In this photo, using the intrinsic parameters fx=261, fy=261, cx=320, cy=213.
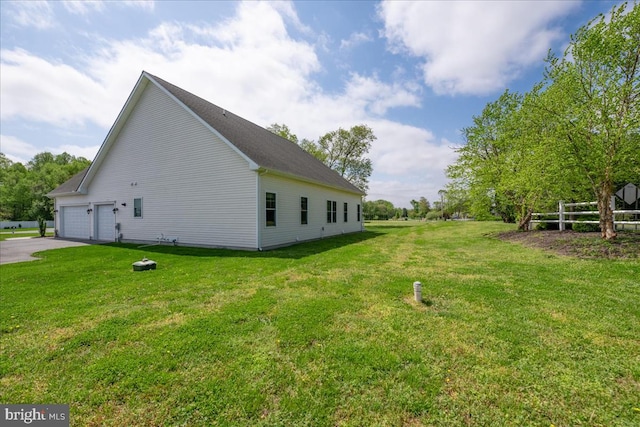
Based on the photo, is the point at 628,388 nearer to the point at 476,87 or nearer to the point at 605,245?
the point at 605,245

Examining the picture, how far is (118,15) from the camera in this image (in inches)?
333

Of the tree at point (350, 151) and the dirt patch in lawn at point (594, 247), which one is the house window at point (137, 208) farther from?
the tree at point (350, 151)

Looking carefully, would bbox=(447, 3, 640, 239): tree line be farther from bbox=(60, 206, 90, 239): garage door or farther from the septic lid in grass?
bbox=(60, 206, 90, 239): garage door

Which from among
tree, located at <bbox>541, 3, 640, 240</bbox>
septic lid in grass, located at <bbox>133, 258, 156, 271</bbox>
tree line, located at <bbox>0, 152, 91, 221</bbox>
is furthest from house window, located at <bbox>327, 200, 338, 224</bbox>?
tree line, located at <bbox>0, 152, 91, 221</bbox>

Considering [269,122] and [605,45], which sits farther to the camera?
[269,122]

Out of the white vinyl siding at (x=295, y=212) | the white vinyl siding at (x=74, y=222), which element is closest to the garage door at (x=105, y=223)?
the white vinyl siding at (x=74, y=222)

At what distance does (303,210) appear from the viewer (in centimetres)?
1346

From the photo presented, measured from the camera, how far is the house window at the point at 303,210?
13281 millimetres

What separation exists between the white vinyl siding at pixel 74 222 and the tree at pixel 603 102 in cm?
2344

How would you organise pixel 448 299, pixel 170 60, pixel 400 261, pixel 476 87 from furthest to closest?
pixel 476 87 < pixel 170 60 < pixel 400 261 < pixel 448 299

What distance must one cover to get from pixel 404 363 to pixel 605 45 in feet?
39.2

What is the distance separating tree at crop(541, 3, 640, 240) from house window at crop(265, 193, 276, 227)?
10.4 metres

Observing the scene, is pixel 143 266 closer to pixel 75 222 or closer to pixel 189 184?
pixel 189 184

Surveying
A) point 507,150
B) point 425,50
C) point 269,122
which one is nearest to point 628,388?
point 425,50
